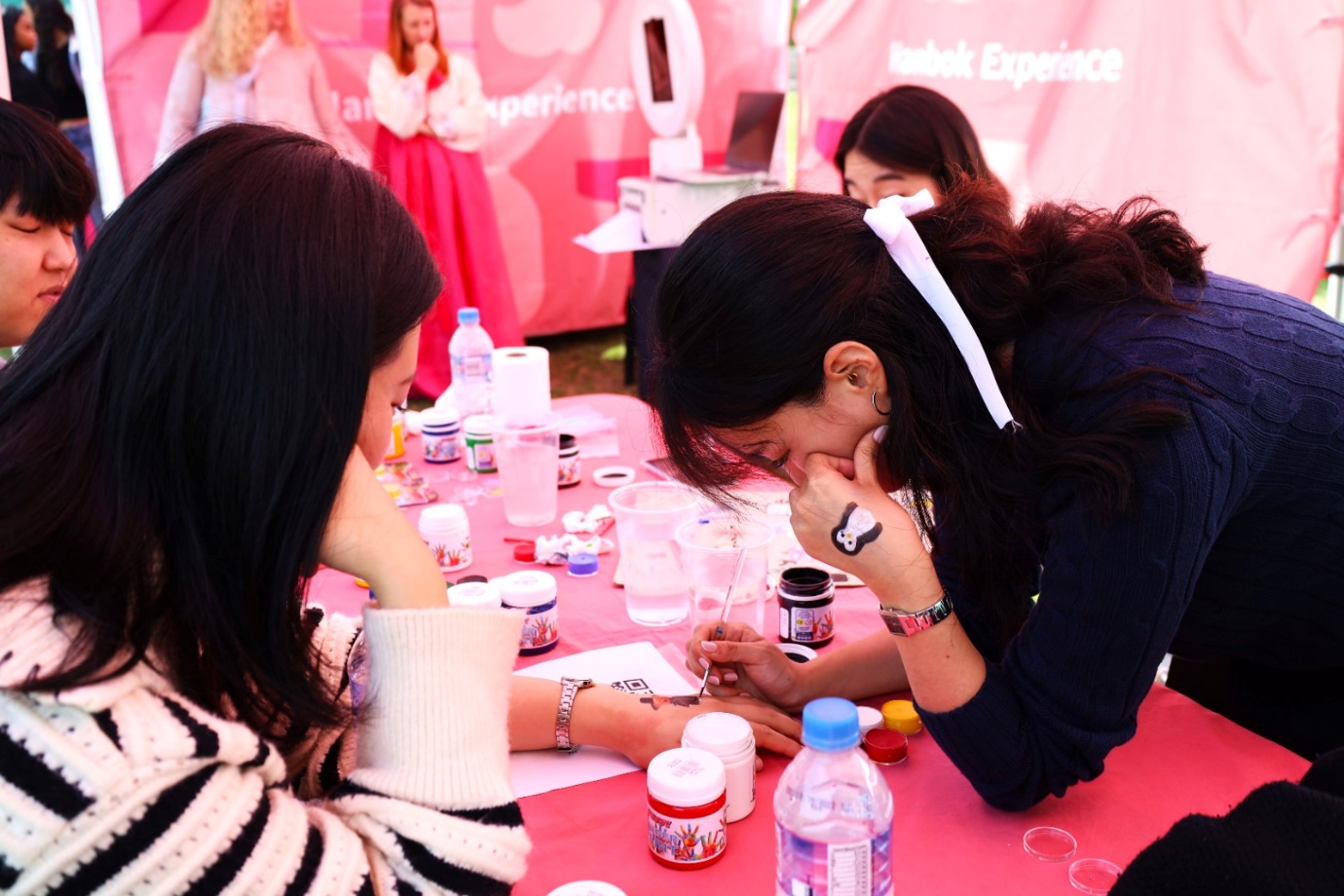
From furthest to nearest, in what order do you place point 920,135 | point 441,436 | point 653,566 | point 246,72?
point 246,72 → point 920,135 → point 441,436 → point 653,566

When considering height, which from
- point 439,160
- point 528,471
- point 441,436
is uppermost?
point 528,471

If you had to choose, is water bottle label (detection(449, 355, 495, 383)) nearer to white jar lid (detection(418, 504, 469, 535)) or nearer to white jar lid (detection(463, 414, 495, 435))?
white jar lid (detection(463, 414, 495, 435))

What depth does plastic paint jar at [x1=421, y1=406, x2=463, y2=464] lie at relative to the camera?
256cm

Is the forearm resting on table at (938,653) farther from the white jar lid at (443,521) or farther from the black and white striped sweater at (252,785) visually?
the white jar lid at (443,521)

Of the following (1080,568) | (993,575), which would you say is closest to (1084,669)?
(1080,568)

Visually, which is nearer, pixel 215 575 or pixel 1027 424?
pixel 215 575

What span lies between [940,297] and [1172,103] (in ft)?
10.1

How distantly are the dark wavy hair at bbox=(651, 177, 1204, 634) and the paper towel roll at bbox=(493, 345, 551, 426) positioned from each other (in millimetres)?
1178

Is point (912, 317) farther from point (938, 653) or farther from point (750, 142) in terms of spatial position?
point (750, 142)

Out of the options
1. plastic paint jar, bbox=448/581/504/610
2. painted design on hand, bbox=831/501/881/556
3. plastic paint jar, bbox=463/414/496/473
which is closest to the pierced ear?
painted design on hand, bbox=831/501/881/556

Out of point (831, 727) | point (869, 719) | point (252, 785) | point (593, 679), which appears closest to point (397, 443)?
point (593, 679)

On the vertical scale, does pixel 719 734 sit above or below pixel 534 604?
above

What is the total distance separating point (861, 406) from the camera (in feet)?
4.22

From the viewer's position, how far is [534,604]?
1.66 m
